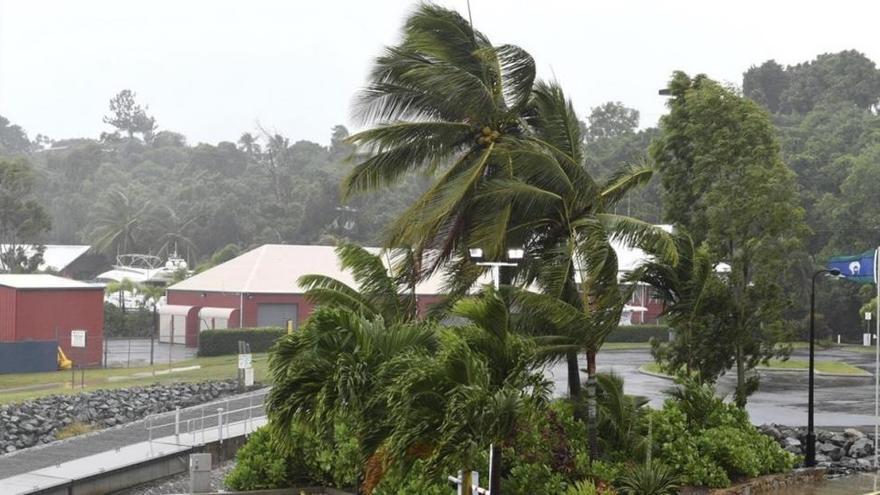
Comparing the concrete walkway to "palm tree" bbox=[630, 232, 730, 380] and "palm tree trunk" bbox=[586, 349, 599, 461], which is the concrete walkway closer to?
"palm tree trunk" bbox=[586, 349, 599, 461]

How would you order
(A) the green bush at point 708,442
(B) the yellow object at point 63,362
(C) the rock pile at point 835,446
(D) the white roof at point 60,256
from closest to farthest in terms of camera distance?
1. (A) the green bush at point 708,442
2. (C) the rock pile at point 835,446
3. (B) the yellow object at point 63,362
4. (D) the white roof at point 60,256

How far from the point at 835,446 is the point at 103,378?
2846 centimetres

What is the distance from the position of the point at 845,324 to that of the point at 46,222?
167 ft

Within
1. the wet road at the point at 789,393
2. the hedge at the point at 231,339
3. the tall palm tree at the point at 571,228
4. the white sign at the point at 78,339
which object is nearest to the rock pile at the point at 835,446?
the wet road at the point at 789,393

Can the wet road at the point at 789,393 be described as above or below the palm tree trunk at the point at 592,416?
below

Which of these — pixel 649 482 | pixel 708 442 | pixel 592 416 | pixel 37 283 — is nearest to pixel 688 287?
pixel 708 442

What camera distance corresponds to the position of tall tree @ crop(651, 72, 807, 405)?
29641mm

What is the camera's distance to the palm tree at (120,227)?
98.4 meters

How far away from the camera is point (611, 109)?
152000 millimetres

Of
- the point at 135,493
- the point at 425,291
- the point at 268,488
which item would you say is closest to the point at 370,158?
the point at 268,488

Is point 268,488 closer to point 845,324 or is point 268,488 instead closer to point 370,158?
point 370,158

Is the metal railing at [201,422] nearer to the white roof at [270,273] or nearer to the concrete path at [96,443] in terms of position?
the concrete path at [96,443]

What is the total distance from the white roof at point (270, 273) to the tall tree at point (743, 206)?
97.1 ft

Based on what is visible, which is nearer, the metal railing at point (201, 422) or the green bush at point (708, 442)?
the green bush at point (708, 442)
